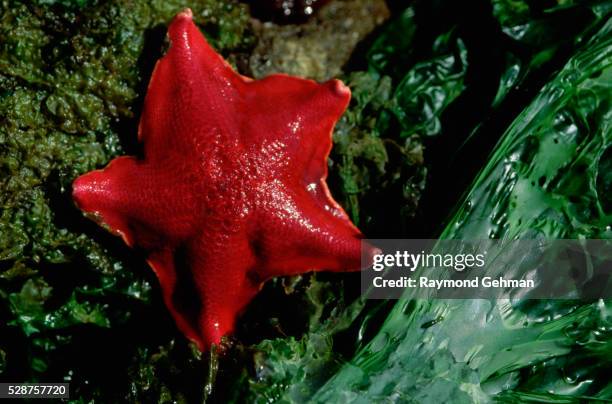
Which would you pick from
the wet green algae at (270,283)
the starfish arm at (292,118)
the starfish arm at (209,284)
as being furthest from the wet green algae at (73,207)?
the starfish arm at (292,118)

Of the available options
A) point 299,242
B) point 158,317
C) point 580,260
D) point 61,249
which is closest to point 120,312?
point 158,317

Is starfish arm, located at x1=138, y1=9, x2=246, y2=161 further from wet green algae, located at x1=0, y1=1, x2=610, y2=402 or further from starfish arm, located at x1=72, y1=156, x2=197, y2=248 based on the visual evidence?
wet green algae, located at x1=0, y1=1, x2=610, y2=402

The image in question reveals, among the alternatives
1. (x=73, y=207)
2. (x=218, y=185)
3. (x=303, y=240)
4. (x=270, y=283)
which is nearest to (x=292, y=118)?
(x=218, y=185)

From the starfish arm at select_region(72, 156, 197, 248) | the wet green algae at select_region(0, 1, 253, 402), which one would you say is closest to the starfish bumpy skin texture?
the starfish arm at select_region(72, 156, 197, 248)

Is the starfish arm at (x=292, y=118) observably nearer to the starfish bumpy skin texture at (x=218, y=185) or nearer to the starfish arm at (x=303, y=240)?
the starfish bumpy skin texture at (x=218, y=185)

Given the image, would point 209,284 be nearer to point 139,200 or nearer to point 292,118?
point 139,200
